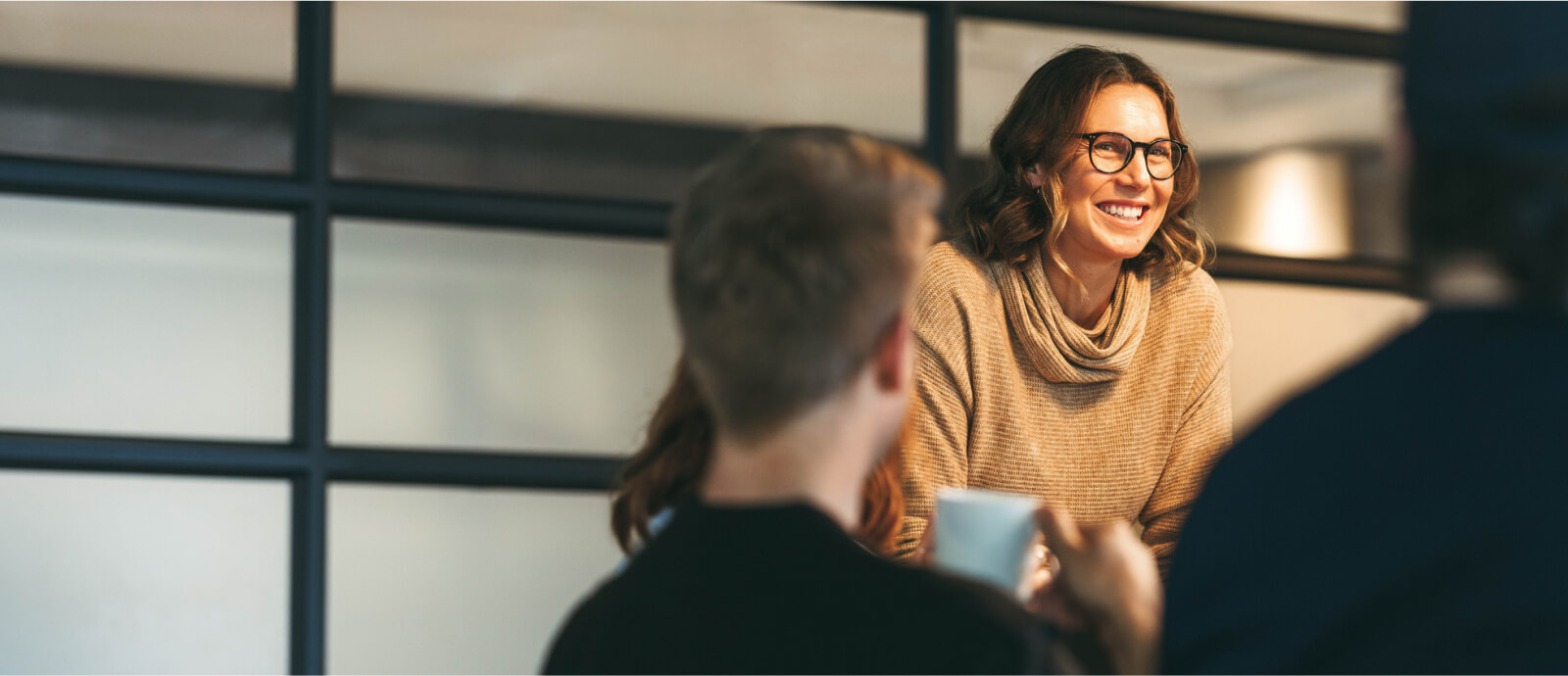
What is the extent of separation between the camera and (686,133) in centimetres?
315

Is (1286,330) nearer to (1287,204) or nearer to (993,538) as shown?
(1287,204)

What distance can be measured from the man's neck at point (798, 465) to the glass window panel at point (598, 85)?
2051mm

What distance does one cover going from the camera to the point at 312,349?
9.39 ft

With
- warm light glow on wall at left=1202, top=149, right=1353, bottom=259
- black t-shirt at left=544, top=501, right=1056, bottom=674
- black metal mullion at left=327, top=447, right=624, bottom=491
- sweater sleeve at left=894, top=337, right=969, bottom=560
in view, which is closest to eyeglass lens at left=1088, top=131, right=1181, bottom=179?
sweater sleeve at left=894, top=337, right=969, bottom=560

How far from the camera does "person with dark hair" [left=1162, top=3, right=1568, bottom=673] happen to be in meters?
0.98

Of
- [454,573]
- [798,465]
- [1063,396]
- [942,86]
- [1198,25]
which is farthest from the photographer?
[1198,25]

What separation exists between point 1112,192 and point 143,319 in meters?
1.94

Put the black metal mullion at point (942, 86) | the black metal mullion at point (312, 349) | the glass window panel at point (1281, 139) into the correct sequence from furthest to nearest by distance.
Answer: the glass window panel at point (1281, 139) → the black metal mullion at point (942, 86) → the black metal mullion at point (312, 349)

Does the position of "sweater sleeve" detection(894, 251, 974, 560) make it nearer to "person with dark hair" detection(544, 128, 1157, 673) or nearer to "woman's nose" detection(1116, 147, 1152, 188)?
"woman's nose" detection(1116, 147, 1152, 188)

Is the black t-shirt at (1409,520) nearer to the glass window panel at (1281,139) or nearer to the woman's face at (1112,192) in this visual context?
the woman's face at (1112,192)

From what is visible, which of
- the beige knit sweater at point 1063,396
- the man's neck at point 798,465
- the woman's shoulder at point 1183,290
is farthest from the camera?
the woman's shoulder at point 1183,290

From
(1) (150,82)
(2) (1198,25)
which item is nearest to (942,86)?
(2) (1198,25)

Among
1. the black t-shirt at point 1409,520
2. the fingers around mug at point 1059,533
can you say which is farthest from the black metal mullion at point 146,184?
the black t-shirt at point 1409,520

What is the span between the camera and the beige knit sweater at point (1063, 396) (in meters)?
2.24
